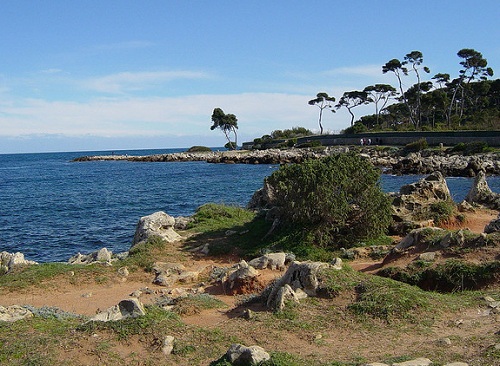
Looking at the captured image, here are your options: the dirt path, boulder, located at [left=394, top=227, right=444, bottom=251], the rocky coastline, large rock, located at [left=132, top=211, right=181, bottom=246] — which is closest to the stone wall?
the rocky coastline

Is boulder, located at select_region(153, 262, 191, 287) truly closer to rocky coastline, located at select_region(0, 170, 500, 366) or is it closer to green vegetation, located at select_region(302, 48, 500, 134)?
rocky coastline, located at select_region(0, 170, 500, 366)

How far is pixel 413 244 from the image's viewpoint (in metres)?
14.7

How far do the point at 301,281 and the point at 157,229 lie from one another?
10289mm

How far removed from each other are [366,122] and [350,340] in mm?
100639

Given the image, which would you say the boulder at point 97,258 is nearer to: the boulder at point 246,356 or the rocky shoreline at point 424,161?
the boulder at point 246,356

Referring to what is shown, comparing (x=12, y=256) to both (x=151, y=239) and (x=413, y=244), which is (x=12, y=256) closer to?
(x=151, y=239)

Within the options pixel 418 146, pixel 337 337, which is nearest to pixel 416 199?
pixel 337 337

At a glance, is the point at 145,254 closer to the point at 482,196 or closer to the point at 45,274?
the point at 45,274

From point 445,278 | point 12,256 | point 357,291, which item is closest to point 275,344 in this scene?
point 357,291

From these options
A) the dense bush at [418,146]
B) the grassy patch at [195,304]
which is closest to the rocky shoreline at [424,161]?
the dense bush at [418,146]

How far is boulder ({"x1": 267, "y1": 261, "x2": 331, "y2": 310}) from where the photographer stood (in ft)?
35.0

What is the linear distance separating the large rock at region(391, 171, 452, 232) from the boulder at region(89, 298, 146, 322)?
12396 mm

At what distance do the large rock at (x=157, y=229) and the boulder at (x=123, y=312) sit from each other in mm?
9032

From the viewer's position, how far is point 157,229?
20.0 metres
